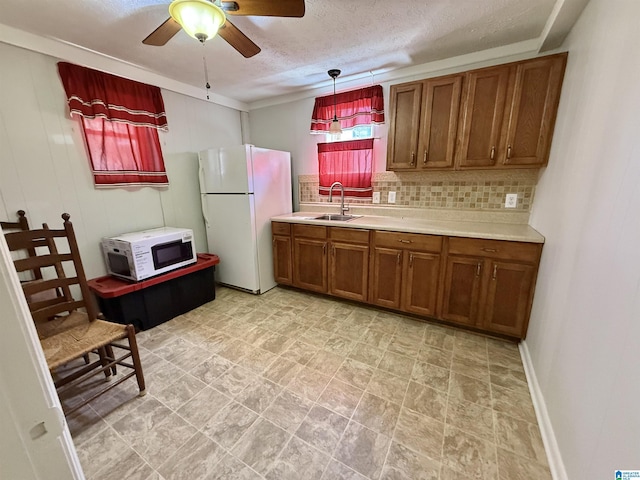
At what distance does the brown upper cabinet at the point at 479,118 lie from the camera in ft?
6.50

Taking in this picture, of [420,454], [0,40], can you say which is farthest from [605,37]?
[0,40]

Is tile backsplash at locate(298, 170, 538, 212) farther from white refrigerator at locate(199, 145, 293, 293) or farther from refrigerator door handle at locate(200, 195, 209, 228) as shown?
refrigerator door handle at locate(200, 195, 209, 228)

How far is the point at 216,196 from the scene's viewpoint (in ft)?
10.2

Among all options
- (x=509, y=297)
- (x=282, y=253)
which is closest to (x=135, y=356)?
(x=282, y=253)

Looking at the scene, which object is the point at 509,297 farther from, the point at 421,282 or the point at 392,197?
the point at 392,197

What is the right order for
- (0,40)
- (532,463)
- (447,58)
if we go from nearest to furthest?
(532,463) < (0,40) < (447,58)

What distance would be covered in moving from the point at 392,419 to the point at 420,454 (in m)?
0.22

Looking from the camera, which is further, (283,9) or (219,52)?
(219,52)

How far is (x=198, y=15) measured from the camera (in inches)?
51.8

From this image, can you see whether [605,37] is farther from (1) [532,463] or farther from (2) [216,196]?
(2) [216,196]

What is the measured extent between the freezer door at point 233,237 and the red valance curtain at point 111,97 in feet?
3.19

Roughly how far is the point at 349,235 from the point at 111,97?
2532 mm

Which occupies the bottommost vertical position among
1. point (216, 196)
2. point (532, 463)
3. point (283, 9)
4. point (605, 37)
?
point (532, 463)

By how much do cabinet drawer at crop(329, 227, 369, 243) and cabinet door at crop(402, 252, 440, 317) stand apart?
447mm
